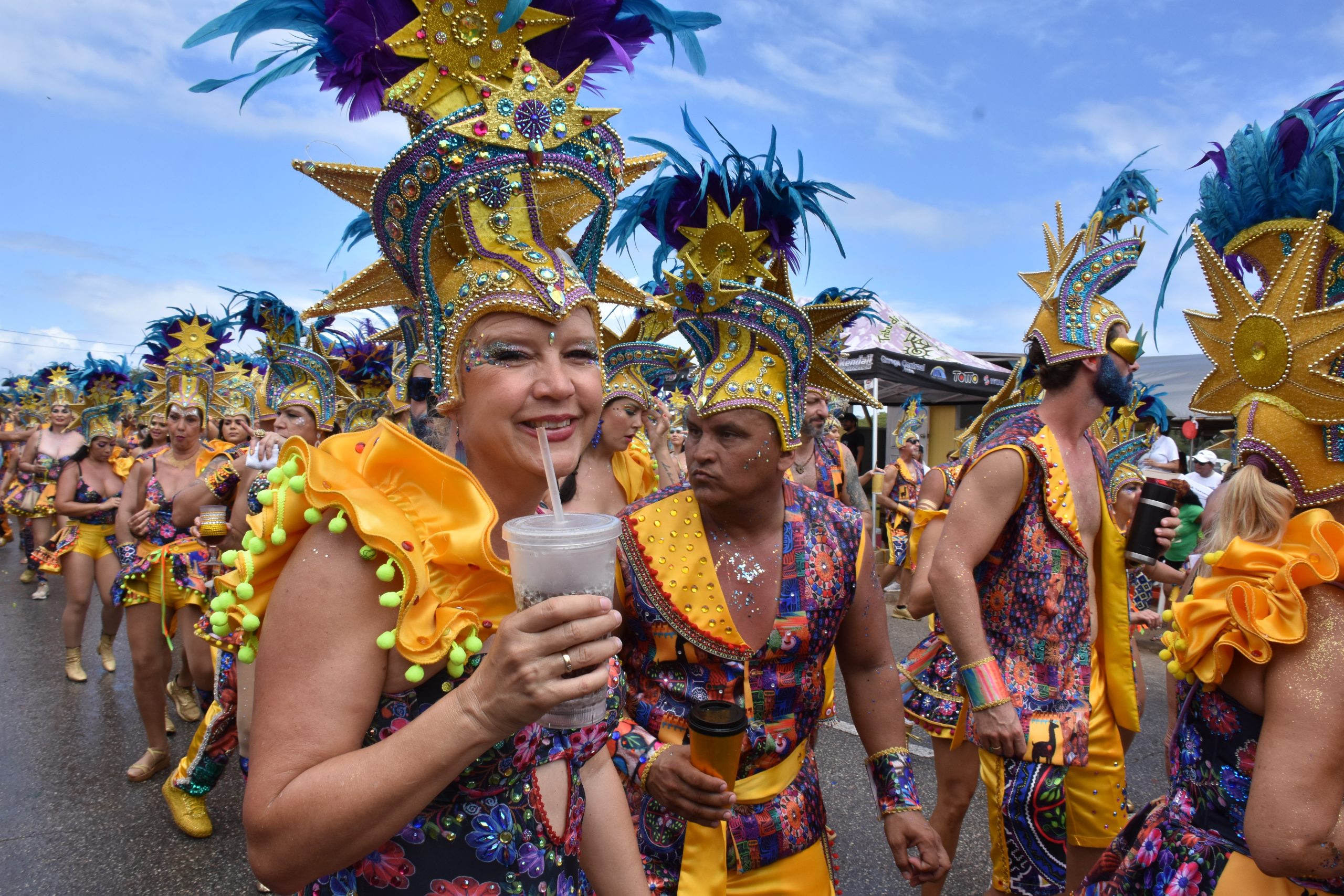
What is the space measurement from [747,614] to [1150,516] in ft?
5.70

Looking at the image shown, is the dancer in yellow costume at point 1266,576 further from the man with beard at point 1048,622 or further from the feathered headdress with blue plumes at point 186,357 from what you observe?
the feathered headdress with blue plumes at point 186,357

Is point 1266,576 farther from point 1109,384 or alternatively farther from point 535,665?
point 535,665

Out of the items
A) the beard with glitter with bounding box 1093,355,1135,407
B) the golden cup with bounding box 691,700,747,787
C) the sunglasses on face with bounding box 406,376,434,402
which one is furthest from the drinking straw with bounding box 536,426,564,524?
the beard with glitter with bounding box 1093,355,1135,407

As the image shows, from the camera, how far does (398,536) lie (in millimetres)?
1282

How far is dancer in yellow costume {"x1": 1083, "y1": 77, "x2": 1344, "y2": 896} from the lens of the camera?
1696 millimetres

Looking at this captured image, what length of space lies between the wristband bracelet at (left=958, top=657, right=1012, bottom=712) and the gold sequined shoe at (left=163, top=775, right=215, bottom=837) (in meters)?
4.10

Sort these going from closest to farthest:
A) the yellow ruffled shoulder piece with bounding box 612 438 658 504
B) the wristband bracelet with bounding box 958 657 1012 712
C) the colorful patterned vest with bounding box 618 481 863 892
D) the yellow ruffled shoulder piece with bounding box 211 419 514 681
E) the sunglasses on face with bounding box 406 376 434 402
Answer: the yellow ruffled shoulder piece with bounding box 211 419 514 681, the colorful patterned vest with bounding box 618 481 863 892, the wristband bracelet with bounding box 958 657 1012 712, the sunglasses on face with bounding box 406 376 434 402, the yellow ruffled shoulder piece with bounding box 612 438 658 504

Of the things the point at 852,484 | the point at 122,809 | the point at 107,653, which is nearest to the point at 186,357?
the point at 107,653

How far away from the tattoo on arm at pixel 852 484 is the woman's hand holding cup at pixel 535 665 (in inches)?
248

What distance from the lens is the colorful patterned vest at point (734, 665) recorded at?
224cm

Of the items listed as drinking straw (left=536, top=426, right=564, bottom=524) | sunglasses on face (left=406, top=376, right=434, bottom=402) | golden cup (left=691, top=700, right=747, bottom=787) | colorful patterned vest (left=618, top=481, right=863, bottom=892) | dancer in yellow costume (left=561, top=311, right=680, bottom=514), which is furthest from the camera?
dancer in yellow costume (left=561, top=311, right=680, bottom=514)

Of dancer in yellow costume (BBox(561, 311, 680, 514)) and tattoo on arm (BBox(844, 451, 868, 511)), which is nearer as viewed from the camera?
dancer in yellow costume (BBox(561, 311, 680, 514))

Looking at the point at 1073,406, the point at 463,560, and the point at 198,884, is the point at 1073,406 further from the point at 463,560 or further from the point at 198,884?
the point at 198,884

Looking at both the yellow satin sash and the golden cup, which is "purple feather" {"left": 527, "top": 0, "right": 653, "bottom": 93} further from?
the yellow satin sash
